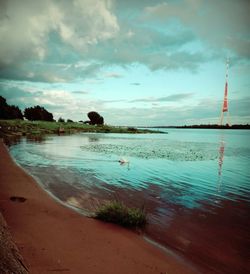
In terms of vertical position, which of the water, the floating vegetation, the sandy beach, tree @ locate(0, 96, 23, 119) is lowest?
the water

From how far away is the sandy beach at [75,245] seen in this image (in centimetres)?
466

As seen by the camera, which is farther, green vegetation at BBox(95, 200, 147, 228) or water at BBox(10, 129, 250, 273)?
green vegetation at BBox(95, 200, 147, 228)

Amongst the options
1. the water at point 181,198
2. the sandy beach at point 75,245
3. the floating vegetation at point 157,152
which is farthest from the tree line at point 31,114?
the sandy beach at point 75,245

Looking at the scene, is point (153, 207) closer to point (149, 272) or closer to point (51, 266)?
point (149, 272)

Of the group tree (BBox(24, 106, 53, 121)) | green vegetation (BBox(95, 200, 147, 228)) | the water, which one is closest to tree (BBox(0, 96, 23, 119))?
tree (BBox(24, 106, 53, 121))

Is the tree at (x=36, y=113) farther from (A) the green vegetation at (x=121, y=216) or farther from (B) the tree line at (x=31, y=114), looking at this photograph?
(A) the green vegetation at (x=121, y=216)

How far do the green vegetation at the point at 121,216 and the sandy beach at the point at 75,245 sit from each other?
0.26m

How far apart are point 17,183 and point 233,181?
12365mm

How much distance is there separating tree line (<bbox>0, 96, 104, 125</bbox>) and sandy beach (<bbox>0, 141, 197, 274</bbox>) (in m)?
84.0

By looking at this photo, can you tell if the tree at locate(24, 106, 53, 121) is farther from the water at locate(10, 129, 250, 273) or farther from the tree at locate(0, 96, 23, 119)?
the water at locate(10, 129, 250, 273)

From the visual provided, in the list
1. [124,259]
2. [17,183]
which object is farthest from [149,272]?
[17,183]

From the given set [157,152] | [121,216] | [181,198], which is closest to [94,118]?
[157,152]

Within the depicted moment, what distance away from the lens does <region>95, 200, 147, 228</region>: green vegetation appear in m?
7.05

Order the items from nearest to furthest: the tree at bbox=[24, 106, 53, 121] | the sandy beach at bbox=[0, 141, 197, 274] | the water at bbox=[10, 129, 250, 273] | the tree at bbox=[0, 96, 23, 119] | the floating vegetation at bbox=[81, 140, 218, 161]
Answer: the sandy beach at bbox=[0, 141, 197, 274] → the water at bbox=[10, 129, 250, 273] → the floating vegetation at bbox=[81, 140, 218, 161] → the tree at bbox=[0, 96, 23, 119] → the tree at bbox=[24, 106, 53, 121]
